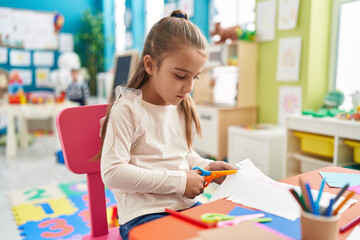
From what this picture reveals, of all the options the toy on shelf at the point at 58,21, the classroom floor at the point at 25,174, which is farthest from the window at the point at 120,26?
the classroom floor at the point at 25,174

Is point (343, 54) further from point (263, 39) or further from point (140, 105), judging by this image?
point (140, 105)

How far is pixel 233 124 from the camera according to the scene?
123 inches

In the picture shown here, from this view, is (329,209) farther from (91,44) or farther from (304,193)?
(91,44)

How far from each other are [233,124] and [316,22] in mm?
1156

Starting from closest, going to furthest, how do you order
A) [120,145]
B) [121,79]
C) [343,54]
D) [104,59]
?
1. [120,145]
2. [121,79]
3. [343,54]
4. [104,59]

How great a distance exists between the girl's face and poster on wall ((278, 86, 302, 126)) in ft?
6.81

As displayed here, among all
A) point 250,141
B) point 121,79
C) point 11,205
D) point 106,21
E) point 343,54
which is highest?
point 106,21

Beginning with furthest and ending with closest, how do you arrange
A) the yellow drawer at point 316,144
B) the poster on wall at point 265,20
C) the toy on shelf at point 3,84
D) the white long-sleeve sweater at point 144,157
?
the toy on shelf at point 3,84 → the poster on wall at point 265,20 → the yellow drawer at point 316,144 → the white long-sleeve sweater at point 144,157

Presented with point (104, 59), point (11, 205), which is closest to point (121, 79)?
point (11, 205)

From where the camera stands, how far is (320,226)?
0.47 metres

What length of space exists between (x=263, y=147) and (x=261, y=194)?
193cm

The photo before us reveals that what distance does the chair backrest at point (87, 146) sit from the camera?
0.93m

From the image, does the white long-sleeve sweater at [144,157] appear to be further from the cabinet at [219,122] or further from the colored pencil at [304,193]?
the cabinet at [219,122]

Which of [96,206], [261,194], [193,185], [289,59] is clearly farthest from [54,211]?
[289,59]
